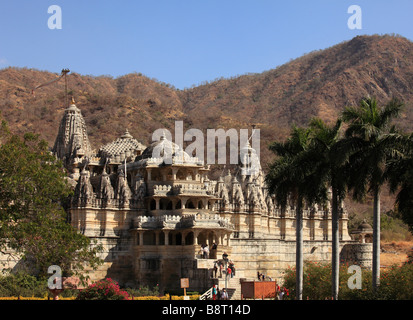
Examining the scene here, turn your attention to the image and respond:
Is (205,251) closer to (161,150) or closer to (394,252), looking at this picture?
(161,150)

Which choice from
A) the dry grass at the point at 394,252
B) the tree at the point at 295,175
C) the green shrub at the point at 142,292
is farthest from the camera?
the dry grass at the point at 394,252

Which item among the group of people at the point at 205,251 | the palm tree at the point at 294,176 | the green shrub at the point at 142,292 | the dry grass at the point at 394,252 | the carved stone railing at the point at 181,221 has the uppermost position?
the palm tree at the point at 294,176

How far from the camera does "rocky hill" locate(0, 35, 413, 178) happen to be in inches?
5044

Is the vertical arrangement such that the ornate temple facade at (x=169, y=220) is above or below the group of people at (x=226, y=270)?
above

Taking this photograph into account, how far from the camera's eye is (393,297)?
3662 cm

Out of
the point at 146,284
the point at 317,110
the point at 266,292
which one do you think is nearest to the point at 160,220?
the point at 146,284

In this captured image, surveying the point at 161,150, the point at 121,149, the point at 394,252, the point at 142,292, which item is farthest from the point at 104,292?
the point at 394,252

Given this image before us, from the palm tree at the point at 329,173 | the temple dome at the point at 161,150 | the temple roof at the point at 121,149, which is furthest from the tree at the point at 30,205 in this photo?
the temple roof at the point at 121,149

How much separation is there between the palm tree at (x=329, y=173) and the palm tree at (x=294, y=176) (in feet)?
2.38

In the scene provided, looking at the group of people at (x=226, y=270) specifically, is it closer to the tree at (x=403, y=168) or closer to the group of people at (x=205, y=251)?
the group of people at (x=205, y=251)

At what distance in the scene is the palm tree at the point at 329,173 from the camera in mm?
38625

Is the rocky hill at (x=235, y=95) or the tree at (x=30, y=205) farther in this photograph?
the rocky hill at (x=235, y=95)

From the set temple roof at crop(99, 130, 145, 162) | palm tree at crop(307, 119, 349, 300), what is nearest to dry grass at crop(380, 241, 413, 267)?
temple roof at crop(99, 130, 145, 162)

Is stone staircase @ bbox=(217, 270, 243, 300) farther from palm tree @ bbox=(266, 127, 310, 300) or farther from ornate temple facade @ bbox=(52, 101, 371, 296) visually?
palm tree @ bbox=(266, 127, 310, 300)
